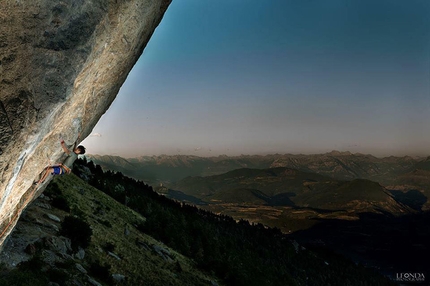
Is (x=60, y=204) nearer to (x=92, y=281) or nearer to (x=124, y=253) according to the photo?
(x=124, y=253)

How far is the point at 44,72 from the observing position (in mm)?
13109

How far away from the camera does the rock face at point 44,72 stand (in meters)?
12.0

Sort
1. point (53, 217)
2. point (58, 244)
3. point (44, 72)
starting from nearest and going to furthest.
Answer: point (44, 72), point (58, 244), point (53, 217)

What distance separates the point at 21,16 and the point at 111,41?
5.96 metres

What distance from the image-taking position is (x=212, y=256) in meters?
84.3

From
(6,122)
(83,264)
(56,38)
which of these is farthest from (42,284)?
(56,38)

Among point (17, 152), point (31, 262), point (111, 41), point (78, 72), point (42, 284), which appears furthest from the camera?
point (31, 262)

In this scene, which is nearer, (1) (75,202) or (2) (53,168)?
(2) (53,168)

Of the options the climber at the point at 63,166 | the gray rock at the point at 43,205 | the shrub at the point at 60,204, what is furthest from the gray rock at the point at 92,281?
the shrub at the point at 60,204

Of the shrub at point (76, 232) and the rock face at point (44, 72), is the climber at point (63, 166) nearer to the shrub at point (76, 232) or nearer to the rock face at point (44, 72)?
the rock face at point (44, 72)

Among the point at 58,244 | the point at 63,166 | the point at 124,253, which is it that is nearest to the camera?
the point at 63,166

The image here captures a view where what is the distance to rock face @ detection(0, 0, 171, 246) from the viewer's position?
39.4 ft

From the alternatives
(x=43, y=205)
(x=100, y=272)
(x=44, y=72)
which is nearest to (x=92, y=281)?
(x=100, y=272)

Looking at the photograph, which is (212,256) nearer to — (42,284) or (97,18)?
(42,284)
